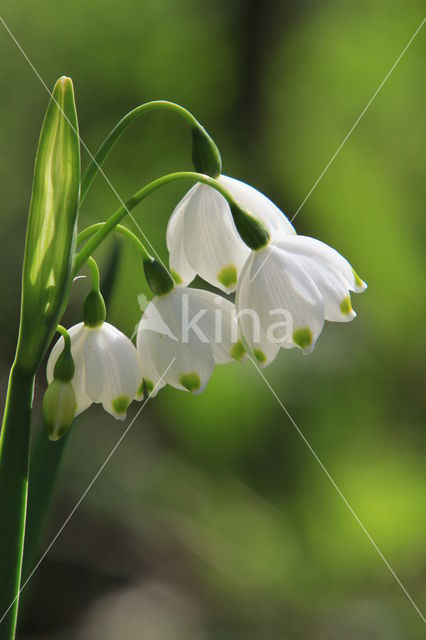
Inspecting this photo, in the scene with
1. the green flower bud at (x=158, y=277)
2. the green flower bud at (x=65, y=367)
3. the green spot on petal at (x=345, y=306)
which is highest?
the green spot on petal at (x=345, y=306)

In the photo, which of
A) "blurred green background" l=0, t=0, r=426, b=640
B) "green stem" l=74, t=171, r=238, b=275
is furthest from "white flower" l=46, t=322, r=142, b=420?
"blurred green background" l=0, t=0, r=426, b=640

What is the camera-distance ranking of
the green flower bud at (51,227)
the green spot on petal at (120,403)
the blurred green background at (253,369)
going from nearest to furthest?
1. the green flower bud at (51,227)
2. the green spot on petal at (120,403)
3. the blurred green background at (253,369)

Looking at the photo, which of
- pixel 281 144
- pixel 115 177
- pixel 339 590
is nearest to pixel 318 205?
pixel 281 144

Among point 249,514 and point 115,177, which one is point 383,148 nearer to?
point 115,177

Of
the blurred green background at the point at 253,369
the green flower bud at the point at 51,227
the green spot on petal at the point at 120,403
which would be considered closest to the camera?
the green flower bud at the point at 51,227

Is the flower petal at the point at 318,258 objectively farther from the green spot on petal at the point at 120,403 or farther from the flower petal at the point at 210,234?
the green spot on petal at the point at 120,403

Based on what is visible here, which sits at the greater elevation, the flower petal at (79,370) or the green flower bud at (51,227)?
the green flower bud at (51,227)

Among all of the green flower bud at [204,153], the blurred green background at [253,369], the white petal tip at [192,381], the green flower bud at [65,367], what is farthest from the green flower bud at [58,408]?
the blurred green background at [253,369]
